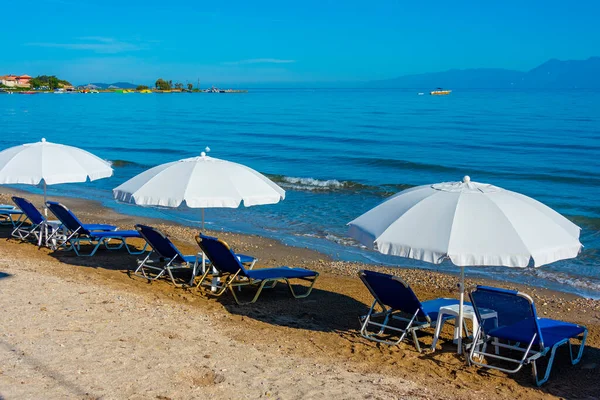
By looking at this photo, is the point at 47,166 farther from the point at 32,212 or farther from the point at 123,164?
the point at 123,164

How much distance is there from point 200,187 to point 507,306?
3.76 meters

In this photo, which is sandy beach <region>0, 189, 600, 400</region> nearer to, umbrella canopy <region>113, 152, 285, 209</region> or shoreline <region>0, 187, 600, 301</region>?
shoreline <region>0, 187, 600, 301</region>

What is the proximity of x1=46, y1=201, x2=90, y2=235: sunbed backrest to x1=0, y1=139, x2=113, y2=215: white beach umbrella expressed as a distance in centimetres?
35

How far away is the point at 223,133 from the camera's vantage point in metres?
45.3

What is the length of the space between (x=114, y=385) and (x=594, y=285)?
8172mm

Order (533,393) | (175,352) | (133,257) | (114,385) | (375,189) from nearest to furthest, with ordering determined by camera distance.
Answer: (114,385)
(533,393)
(175,352)
(133,257)
(375,189)

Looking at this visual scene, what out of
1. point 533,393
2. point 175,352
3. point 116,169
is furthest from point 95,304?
point 116,169

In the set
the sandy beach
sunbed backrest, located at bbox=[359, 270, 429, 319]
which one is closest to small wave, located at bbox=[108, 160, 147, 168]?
the sandy beach

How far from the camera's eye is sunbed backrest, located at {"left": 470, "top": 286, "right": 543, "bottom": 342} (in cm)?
572

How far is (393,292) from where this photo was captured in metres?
6.39

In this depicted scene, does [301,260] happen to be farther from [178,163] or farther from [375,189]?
[375,189]

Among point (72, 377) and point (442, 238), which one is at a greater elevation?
point (442, 238)

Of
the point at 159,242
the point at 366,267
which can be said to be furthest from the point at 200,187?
the point at 366,267

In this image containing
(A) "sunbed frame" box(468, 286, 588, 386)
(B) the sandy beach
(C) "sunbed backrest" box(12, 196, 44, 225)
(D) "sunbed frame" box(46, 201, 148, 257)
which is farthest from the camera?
(C) "sunbed backrest" box(12, 196, 44, 225)
